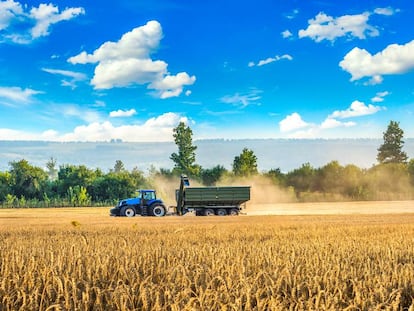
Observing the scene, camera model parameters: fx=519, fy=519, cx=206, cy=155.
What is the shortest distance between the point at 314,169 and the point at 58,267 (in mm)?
59486

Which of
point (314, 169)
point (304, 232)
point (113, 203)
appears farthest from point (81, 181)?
point (304, 232)

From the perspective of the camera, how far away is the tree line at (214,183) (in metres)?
61.7

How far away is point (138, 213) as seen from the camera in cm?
3394

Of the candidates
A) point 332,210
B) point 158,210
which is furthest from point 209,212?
point 332,210

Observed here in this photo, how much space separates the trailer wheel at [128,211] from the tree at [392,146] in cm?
7387

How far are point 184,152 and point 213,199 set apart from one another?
4651 cm

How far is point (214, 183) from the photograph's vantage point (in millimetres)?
67000

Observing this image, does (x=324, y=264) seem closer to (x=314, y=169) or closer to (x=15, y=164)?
(x=314, y=169)

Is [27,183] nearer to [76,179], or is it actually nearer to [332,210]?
[76,179]

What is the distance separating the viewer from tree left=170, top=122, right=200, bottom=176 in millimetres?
77938

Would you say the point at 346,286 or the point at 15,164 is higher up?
the point at 15,164

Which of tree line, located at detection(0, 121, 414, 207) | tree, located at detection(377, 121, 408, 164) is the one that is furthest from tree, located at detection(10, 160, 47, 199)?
tree, located at detection(377, 121, 408, 164)

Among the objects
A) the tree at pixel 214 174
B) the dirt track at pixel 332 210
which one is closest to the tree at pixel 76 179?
the tree at pixel 214 174

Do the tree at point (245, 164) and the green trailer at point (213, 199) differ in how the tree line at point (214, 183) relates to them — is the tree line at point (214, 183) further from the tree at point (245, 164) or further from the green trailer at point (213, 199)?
the green trailer at point (213, 199)
